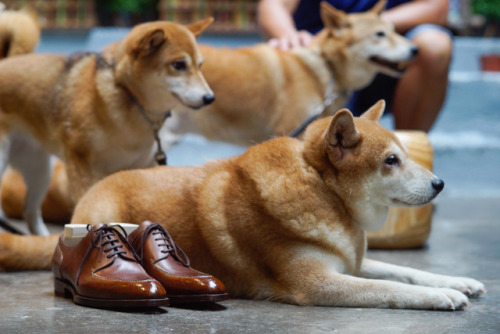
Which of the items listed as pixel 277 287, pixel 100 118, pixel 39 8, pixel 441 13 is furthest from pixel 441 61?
pixel 39 8

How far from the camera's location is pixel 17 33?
2793 millimetres

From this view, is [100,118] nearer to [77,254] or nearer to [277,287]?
[77,254]

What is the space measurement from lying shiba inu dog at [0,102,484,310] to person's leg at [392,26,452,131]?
1738 mm

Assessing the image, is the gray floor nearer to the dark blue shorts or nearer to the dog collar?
the dog collar

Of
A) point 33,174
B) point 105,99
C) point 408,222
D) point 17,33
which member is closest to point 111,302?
point 105,99

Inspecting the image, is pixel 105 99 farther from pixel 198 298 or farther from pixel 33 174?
pixel 198 298

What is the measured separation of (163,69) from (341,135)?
3.35ft

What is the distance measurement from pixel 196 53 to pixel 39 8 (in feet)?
12.1

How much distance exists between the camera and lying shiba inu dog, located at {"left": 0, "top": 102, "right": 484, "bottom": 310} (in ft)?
5.25

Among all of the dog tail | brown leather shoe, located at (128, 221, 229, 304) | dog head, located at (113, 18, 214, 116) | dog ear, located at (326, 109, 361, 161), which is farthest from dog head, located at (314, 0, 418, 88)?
brown leather shoe, located at (128, 221, 229, 304)

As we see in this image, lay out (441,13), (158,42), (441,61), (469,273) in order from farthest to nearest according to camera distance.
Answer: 1. (441,13)
2. (441,61)
3. (158,42)
4. (469,273)

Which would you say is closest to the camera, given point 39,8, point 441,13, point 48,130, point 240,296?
point 240,296

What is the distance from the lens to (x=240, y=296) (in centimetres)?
173

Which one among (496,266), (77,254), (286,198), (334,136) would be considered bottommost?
(496,266)
